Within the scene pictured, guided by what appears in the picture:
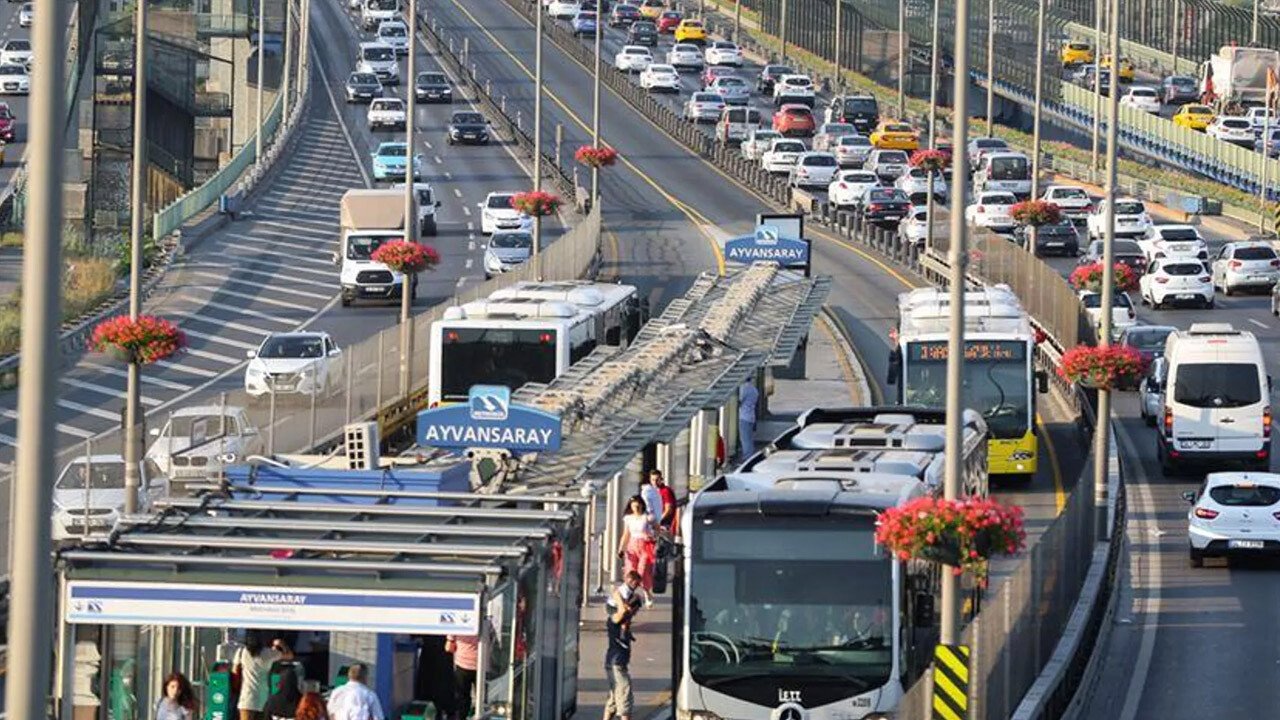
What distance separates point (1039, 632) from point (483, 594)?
9.79m

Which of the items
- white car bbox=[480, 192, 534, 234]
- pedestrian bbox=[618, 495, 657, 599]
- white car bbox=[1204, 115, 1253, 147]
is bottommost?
pedestrian bbox=[618, 495, 657, 599]

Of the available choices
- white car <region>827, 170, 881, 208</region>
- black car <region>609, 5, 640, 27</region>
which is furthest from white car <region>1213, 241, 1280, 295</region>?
black car <region>609, 5, 640, 27</region>

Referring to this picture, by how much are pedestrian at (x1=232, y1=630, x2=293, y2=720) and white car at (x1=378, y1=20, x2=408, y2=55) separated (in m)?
109

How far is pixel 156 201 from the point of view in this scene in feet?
353

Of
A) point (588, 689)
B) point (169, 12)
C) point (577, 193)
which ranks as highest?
point (169, 12)

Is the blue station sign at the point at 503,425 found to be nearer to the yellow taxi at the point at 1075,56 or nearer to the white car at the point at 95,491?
the white car at the point at 95,491

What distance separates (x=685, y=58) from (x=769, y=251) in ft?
229

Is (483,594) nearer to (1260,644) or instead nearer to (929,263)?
(1260,644)

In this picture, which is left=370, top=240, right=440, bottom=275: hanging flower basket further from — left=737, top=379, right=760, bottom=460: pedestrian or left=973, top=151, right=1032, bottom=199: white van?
left=973, top=151, right=1032, bottom=199: white van

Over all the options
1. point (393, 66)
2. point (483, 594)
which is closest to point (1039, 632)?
point (483, 594)

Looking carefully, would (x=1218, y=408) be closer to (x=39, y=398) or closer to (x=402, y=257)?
(x=402, y=257)

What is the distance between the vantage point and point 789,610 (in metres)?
26.4

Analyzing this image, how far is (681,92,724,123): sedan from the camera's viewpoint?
116 meters

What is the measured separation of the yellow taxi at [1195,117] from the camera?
123m
